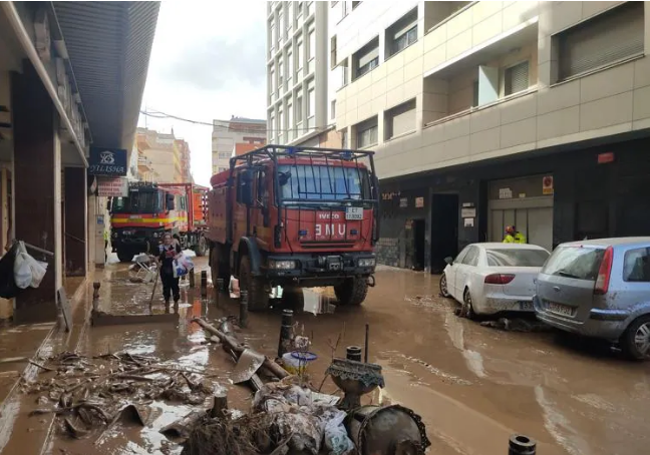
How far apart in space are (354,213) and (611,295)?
4.48 metres

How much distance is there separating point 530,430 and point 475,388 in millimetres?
1153

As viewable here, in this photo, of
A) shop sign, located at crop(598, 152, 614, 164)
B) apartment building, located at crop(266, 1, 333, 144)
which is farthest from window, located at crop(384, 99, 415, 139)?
apartment building, located at crop(266, 1, 333, 144)

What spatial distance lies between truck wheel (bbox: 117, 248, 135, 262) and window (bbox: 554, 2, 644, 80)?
58.8 ft

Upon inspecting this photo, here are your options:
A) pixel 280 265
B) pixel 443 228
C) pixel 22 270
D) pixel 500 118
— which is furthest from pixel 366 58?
pixel 22 270

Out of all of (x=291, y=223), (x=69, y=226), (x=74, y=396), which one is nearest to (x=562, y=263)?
(x=291, y=223)

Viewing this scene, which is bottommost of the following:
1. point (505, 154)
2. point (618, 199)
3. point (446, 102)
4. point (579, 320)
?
point (579, 320)

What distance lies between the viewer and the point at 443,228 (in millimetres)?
18547

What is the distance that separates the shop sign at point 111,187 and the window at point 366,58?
11.7 m

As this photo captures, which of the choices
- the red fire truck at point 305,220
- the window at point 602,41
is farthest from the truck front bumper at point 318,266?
the window at point 602,41

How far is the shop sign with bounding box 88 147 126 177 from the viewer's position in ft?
56.0

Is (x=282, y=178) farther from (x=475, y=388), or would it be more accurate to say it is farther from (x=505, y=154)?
(x=505, y=154)

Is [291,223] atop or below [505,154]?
below

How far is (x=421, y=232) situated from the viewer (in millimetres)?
19578

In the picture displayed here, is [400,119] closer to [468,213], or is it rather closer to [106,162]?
[468,213]
